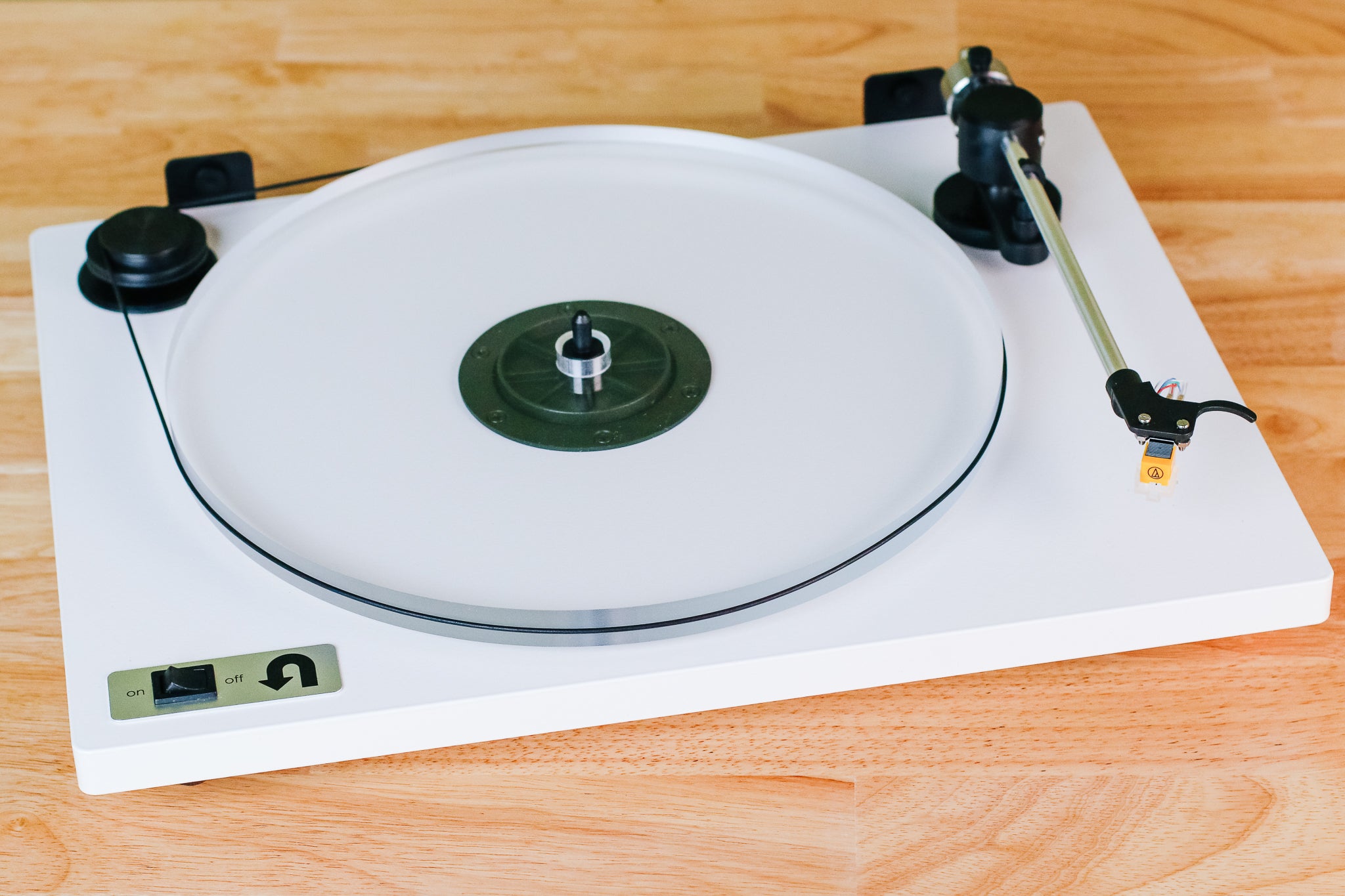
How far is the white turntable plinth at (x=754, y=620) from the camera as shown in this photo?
2.42ft

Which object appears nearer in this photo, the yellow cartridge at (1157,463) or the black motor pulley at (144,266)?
the yellow cartridge at (1157,463)

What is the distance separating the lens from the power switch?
2.42ft

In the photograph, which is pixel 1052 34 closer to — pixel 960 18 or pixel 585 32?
pixel 960 18

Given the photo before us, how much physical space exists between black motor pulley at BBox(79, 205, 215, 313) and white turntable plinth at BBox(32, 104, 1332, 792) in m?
0.09

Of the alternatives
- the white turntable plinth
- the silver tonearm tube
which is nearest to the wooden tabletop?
the white turntable plinth

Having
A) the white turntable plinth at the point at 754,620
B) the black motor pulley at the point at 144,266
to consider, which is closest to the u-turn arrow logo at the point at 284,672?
the white turntable plinth at the point at 754,620

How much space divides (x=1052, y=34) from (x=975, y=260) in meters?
0.48

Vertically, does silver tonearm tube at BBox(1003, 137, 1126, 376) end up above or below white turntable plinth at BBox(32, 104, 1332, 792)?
above

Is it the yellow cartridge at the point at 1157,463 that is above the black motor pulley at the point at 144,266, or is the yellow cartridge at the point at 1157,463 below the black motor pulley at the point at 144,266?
below

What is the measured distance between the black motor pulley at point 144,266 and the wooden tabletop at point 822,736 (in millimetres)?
101

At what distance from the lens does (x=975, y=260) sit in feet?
3.24

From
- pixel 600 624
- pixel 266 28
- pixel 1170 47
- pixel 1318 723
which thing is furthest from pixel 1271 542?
pixel 266 28

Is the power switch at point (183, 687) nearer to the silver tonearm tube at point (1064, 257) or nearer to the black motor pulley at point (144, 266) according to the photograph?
the black motor pulley at point (144, 266)

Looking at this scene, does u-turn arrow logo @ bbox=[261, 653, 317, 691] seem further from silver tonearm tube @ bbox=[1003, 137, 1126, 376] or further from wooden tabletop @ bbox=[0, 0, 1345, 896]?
silver tonearm tube @ bbox=[1003, 137, 1126, 376]
